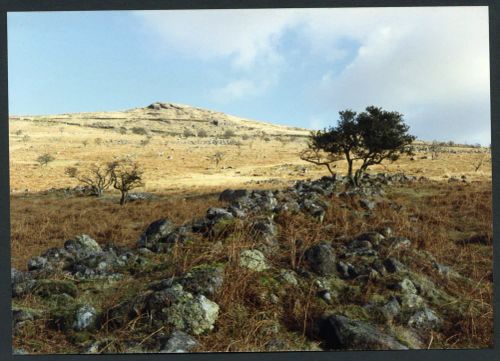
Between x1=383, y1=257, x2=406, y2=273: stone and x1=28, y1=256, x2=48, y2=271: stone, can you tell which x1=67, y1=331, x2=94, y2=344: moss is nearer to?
x1=28, y1=256, x2=48, y2=271: stone

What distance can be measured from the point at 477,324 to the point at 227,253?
3216mm

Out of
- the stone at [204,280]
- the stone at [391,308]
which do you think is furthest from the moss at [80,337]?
the stone at [391,308]

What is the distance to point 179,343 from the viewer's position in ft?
16.7

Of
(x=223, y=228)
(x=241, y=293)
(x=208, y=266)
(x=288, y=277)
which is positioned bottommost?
(x=241, y=293)

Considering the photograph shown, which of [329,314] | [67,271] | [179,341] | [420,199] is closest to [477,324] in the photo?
[329,314]

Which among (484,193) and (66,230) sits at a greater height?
(484,193)

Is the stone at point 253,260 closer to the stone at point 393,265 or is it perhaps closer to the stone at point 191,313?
the stone at point 191,313

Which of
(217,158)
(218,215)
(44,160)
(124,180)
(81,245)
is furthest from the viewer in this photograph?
(217,158)

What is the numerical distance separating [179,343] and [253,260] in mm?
1701

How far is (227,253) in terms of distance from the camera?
6602 mm

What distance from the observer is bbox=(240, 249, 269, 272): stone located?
6363 mm

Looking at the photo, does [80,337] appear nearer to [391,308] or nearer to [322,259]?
[322,259]

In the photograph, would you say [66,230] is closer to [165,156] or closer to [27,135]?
[165,156]

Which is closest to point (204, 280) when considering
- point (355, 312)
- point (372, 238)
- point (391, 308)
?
point (355, 312)
